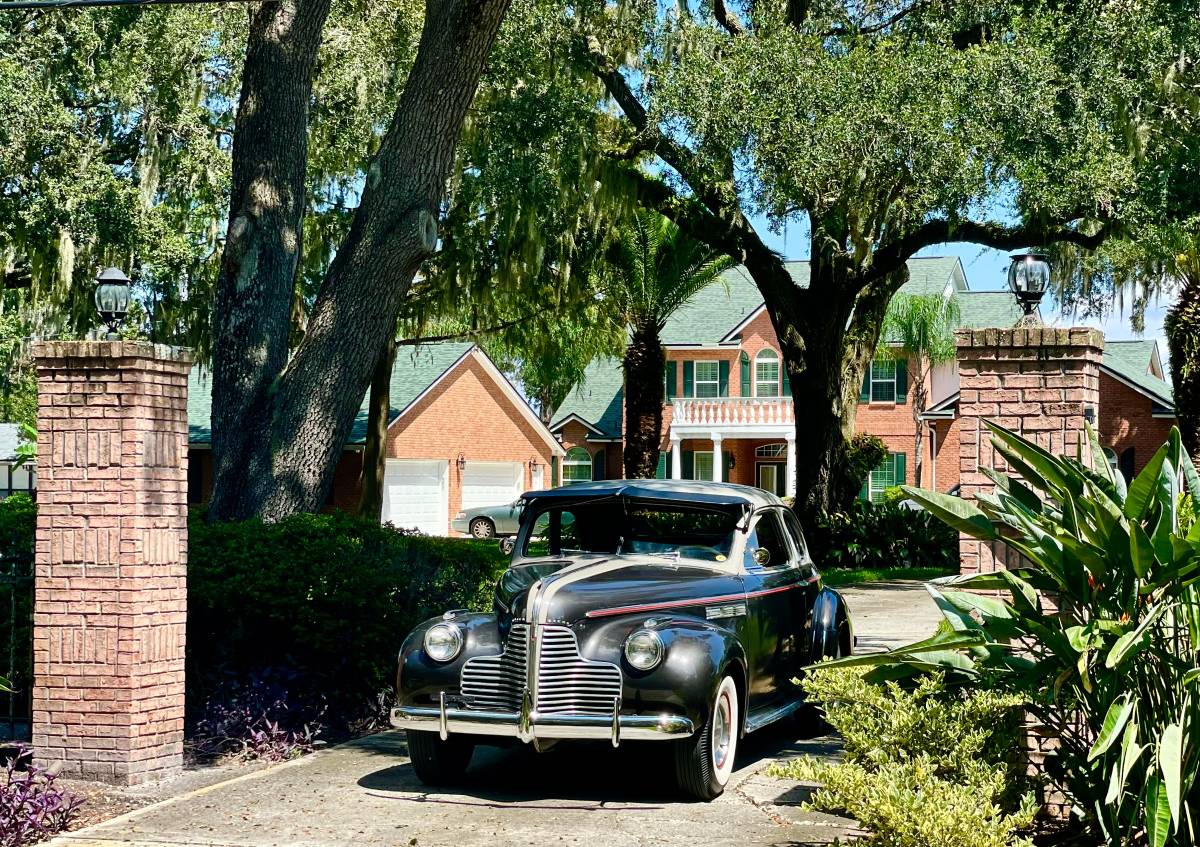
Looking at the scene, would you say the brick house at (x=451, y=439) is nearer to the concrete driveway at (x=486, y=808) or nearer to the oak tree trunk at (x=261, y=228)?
the oak tree trunk at (x=261, y=228)

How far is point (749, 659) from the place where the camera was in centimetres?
885

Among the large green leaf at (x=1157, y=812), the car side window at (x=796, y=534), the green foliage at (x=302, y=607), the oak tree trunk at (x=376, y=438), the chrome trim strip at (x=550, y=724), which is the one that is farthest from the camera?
the oak tree trunk at (x=376, y=438)

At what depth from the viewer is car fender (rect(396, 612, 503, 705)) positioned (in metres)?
8.08

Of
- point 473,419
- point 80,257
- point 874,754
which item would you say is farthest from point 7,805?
point 473,419

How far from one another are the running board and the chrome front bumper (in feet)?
3.64

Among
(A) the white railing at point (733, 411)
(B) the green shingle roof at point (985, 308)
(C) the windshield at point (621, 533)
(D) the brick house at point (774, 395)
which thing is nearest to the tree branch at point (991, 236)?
(C) the windshield at point (621, 533)

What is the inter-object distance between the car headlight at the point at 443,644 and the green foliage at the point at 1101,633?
2514 millimetres

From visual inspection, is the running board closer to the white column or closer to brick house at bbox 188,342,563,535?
brick house at bbox 188,342,563,535

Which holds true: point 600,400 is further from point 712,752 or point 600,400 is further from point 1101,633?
point 1101,633

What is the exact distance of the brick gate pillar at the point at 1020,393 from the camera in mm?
7668

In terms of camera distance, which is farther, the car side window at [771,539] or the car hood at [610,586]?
the car side window at [771,539]

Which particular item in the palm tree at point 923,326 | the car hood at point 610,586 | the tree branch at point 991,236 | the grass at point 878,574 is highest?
the palm tree at point 923,326

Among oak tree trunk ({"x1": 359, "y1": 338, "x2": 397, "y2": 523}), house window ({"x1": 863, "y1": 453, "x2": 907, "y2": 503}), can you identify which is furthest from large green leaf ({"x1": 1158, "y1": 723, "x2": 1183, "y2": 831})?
house window ({"x1": 863, "y1": 453, "x2": 907, "y2": 503})

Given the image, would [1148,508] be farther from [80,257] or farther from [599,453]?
[599,453]
